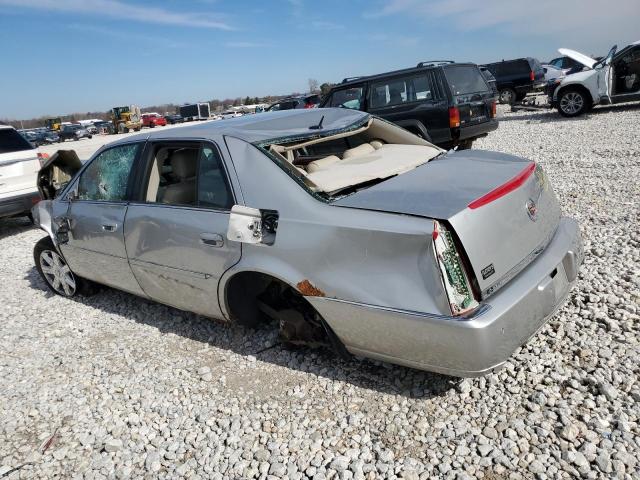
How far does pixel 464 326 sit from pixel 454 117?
6456 mm

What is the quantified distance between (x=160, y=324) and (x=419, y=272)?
2.54m

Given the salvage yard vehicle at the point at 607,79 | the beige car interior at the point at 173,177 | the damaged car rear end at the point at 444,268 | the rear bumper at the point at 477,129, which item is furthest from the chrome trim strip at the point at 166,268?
the salvage yard vehicle at the point at 607,79

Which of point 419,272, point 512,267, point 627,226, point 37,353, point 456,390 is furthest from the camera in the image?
point 627,226

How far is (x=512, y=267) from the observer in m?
2.39

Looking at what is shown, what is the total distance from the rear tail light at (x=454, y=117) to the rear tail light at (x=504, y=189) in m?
5.30

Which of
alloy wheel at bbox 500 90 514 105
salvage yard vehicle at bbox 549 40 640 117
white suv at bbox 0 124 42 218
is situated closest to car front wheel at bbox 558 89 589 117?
salvage yard vehicle at bbox 549 40 640 117

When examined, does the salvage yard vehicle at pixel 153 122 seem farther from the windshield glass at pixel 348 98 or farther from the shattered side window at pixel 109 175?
the shattered side window at pixel 109 175

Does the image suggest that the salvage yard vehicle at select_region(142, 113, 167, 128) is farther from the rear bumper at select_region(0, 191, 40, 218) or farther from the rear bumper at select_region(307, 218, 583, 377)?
the rear bumper at select_region(307, 218, 583, 377)

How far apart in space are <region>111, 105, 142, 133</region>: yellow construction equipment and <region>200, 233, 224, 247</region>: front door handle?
47084 millimetres

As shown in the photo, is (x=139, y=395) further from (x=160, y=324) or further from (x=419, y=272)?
(x=419, y=272)

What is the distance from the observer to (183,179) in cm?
353

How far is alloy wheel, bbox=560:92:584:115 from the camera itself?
1353 centimetres

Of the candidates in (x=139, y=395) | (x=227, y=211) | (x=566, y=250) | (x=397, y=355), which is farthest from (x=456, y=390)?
(x=139, y=395)

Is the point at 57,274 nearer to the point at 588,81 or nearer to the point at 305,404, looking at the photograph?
the point at 305,404
